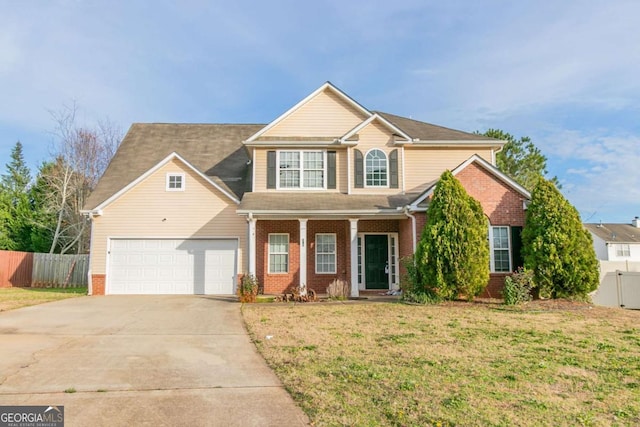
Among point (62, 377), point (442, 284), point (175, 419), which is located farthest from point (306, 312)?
point (175, 419)

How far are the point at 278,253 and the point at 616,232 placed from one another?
43405 millimetres

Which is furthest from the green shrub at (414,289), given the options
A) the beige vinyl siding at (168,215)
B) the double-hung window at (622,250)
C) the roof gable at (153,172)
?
the double-hung window at (622,250)

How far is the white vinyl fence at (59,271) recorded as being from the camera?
22.2 m

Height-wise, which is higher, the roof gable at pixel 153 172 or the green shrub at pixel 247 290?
the roof gable at pixel 153 172

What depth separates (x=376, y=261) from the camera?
17.1 meters

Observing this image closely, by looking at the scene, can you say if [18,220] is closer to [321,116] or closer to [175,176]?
[175,176]

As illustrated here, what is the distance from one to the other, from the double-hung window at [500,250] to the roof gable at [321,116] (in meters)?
6.73

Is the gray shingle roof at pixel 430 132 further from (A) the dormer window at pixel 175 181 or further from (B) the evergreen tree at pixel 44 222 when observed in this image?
(B) the evergreen tree at pixel 44 222

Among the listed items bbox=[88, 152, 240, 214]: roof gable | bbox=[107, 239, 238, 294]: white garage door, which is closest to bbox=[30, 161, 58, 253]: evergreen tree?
bbox=[88, 152, 240, 214]: roof gable

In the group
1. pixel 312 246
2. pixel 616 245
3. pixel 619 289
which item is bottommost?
pixel 619 289

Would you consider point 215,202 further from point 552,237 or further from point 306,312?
point 552,237

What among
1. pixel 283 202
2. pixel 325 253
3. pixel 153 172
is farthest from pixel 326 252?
pixel 153 172

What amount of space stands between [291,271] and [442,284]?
6146 millimetres

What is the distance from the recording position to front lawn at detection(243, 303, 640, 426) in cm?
447
